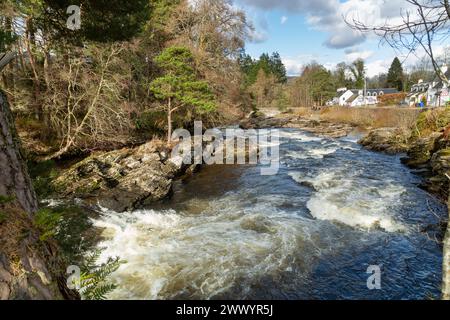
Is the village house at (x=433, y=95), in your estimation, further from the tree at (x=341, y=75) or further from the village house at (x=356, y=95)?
the tree at (x=341, y=75)

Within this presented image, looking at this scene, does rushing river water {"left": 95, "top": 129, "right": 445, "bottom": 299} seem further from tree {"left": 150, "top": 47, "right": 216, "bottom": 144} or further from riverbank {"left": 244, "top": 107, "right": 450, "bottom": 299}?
tree {"left": 150, "top": 47, "right": 216, "bottom": 144}

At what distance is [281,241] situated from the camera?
7.62 metres

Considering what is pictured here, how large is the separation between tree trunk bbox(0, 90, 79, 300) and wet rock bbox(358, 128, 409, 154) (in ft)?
69.6

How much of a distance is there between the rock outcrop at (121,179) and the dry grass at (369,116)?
18.9 metres

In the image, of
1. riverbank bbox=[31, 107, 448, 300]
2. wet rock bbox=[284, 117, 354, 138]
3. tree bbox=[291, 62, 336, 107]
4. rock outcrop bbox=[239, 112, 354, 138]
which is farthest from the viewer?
tree bbox=[291, 62, 336, 107]

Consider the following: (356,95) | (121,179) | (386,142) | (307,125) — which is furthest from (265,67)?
(121,179)

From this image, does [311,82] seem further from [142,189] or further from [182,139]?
[142,189]

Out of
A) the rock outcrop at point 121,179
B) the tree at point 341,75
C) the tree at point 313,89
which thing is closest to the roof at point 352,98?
the tree at point 341,75

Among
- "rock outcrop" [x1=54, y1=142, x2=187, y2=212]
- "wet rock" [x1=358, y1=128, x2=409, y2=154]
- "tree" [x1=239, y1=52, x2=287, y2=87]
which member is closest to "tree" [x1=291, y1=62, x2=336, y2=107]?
"tree" [x1=239, y1=52, x2=287, y2=87]

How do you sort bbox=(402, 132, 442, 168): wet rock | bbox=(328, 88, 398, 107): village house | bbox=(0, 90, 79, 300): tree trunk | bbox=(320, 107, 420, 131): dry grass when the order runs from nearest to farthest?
bbox=(0, 90, 79, 300): tree trunk → bbox=(402, 132, 442, 168): wet rock → bbox=(320, 107, 420, 131): dry grass → bbox=(328, 88, 398, 107): village house

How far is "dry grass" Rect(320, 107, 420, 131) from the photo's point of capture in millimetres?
24967

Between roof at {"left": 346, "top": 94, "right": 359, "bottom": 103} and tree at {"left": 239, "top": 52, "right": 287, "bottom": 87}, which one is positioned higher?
tree at {"left": 239, "top": 52, "right": 287, "bottom": 87}

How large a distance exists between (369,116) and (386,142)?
51.2ft

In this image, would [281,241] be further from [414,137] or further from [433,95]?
[433,95]
